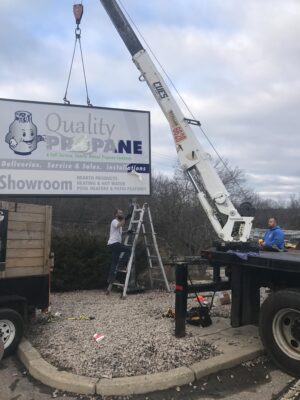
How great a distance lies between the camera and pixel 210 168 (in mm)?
8945

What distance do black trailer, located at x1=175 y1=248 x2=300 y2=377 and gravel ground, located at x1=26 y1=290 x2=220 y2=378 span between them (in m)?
0.53

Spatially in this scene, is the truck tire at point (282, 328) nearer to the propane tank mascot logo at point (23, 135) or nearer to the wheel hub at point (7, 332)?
the wheel hub at point (7, 332)

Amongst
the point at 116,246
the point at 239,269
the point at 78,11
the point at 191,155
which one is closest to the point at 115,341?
the point at 239,269

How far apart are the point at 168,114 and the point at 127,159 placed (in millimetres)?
1568

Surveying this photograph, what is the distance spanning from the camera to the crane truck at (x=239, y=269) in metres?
5.45

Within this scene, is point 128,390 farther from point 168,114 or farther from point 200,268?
point 200,268

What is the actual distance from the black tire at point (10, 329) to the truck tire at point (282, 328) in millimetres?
3208

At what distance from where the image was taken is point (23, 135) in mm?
9438

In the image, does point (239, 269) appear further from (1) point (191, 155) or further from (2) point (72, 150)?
(2) point (72, 150)

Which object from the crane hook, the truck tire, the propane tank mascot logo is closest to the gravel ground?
the truck tire

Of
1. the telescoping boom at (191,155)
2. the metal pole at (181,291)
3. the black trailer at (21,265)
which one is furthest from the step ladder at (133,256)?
the metal pole at (181,291)

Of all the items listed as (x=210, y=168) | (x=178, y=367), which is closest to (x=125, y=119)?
(x=210, y=168)

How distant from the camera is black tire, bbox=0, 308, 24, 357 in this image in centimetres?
599

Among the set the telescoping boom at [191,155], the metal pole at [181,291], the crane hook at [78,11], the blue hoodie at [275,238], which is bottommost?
the metal pole at [181,291]
